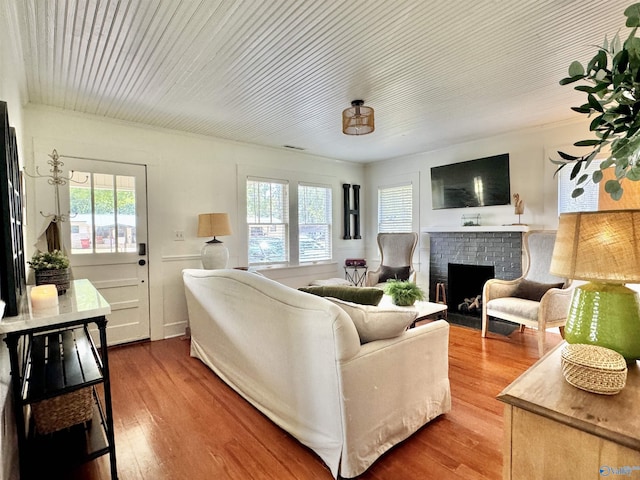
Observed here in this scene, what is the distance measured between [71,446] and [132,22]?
90.9 inches

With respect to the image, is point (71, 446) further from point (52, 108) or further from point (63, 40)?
point (52, 108)

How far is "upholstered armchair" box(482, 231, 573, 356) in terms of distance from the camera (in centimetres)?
313

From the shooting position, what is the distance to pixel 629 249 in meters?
0.97

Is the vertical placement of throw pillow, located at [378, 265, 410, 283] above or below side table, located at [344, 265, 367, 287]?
above

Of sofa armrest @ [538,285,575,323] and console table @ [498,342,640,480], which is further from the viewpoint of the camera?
sofa armrest @ [538,285,575,323]

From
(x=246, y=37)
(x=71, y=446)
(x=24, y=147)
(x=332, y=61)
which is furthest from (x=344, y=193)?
(x=71, y=446)

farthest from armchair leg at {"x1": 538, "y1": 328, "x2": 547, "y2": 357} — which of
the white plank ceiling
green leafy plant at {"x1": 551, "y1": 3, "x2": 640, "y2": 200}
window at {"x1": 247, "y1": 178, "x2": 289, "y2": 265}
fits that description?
window at {"x1": 247, "y1": 178, "x2": 289, "y2": 265}

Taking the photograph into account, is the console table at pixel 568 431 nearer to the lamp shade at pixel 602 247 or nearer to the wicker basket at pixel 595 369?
the wicker basket at pixel 595 369

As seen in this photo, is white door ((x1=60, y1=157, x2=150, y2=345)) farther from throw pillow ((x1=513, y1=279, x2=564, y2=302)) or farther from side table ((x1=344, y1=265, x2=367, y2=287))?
throw pillow ((x1=513, y1=279, x2=564, y2=302))

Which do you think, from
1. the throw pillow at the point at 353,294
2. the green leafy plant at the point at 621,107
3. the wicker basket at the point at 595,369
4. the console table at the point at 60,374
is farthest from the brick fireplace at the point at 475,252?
the console table at the point at 60,374

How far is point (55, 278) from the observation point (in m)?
1.87

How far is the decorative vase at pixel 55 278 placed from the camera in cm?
184

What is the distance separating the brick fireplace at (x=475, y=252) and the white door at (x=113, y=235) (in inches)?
152

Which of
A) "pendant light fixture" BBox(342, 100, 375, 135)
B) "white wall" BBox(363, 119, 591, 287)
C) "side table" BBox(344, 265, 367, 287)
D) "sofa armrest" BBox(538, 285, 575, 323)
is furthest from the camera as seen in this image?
"side table" BBox(344, 265, 367, 287)
